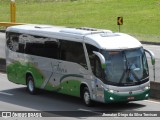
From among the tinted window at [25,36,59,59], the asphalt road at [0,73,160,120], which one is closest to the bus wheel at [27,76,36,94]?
the asphalt road at [0,73,160,120]

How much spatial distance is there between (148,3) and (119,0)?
235 inches

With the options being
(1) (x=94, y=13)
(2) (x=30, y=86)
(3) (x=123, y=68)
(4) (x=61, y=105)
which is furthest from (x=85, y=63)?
(1) (x=94, y=13)

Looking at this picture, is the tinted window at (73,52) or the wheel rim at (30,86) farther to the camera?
the wheel rim at (30,86)

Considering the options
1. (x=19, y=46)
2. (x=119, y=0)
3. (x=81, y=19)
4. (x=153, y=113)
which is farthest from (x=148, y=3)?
(x=153, y=113)

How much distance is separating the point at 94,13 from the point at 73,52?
4830 centimetres

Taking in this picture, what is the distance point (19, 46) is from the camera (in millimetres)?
25344

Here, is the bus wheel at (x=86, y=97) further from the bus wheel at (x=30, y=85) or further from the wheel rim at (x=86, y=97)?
the bus wheel at (x=30, y=85)

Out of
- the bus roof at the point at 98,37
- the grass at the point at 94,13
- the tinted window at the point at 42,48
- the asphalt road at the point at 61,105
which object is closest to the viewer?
the asphalt road at the point at 61,105

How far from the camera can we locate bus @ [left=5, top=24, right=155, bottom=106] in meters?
20.0

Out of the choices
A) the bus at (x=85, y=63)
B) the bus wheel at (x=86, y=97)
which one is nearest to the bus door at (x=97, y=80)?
the bus at (x=85, y=63)

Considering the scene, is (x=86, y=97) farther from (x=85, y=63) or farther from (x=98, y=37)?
(x=98, y=37)

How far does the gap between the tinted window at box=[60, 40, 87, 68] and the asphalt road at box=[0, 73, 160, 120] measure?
167 cm

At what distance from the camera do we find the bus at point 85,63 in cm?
2002

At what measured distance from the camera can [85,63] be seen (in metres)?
21.0
